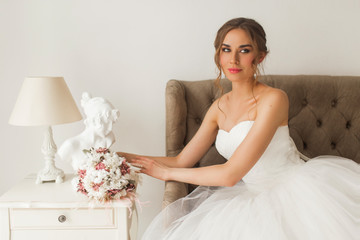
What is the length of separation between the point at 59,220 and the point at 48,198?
111 millimetres

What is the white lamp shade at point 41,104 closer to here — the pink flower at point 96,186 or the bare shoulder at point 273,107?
the pink flower at point 96,186

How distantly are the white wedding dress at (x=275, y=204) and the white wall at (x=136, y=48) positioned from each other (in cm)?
65

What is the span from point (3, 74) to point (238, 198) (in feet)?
5.15

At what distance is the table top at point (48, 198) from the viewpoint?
1480 millimetres

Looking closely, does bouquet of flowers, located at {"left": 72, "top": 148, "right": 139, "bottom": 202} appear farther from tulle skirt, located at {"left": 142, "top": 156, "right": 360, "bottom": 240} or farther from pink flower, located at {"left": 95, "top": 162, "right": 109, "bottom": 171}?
tulle skirt, located at {"left": 142, "top": 156, "right": 360, "bottom": 240}

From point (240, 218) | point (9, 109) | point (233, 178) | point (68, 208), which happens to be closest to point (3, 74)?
point (9, 109)

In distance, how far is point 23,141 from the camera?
2125mm

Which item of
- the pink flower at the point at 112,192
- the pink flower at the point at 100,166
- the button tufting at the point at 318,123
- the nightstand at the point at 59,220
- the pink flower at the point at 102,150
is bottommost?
the nightstand at the point at 59,220

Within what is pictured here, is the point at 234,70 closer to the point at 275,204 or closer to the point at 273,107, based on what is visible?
the point at 273,107

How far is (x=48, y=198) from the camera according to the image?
1.52 m

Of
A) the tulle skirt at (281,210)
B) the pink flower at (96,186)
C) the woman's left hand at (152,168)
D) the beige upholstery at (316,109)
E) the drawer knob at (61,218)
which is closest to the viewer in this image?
the tulle skirt at (281,210)

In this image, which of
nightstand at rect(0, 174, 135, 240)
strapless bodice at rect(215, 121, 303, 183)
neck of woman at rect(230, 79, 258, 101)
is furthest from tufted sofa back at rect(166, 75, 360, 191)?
nightstand at rect(0, 174, 135, 240)

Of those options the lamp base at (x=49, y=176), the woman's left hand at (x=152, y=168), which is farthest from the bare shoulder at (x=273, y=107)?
the lamp base at (x=49, y=176)

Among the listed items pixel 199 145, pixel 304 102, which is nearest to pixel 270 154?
pixel 199 145
